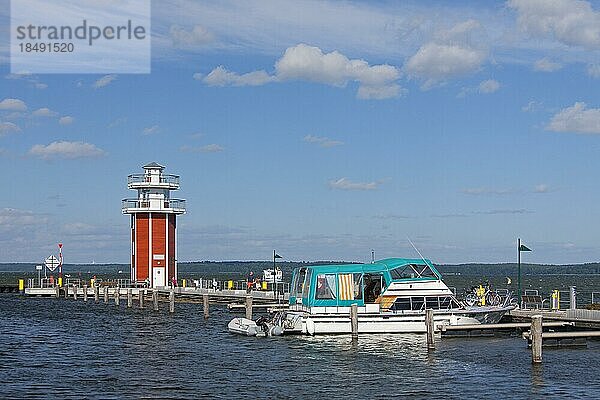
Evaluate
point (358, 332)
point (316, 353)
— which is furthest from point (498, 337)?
point (316, 353)

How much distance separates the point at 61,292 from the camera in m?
85.4

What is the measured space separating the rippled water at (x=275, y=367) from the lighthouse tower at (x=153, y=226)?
24.1 metres

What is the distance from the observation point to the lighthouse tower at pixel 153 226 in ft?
247

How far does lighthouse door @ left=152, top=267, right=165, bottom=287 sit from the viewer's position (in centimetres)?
7606

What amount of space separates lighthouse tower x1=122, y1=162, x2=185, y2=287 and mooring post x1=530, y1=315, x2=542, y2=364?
44.6 meters

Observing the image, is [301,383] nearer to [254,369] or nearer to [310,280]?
[254,369]

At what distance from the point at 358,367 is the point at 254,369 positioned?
11.8 ft

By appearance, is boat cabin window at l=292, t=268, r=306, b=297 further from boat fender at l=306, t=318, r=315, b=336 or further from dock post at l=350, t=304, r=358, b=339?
dock post at l=350, t=304, r=358, b=339

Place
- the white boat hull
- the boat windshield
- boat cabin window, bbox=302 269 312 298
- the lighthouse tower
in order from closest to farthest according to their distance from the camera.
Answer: the white boat hull
the boat windshield
boat cabin window, bbox=302 269 312 298
the lighthouse tower

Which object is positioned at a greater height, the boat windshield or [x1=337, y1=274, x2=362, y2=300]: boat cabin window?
the boat windshield

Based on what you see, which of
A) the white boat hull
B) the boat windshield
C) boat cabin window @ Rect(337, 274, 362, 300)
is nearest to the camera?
the white boat hull

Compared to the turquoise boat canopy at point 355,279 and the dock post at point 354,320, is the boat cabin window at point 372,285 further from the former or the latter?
the dock post at point 354,320

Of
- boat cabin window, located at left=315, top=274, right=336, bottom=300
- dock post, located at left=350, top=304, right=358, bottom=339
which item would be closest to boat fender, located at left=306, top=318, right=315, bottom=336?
boat cabin window, located at left=315, top=274, right=336, bottom=300

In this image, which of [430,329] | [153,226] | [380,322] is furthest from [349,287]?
[153,226]
